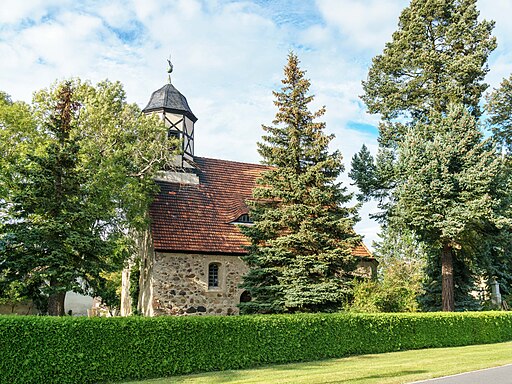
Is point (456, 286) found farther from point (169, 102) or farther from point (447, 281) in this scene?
point (169, 102)

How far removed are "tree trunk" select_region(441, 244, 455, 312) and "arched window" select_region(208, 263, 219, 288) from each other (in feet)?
34.8

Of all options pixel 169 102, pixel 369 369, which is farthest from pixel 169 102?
pixel 369 369

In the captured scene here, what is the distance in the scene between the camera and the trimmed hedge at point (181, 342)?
33.6 feet

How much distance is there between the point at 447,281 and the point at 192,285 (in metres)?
11.8

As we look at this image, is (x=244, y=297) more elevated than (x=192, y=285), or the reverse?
(x=192, y=285)

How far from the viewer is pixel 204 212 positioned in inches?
928

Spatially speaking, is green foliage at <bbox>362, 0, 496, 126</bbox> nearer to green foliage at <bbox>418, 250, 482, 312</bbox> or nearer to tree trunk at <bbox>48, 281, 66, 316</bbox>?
green foliage at <bbox>418, 250, 482, 312</bbox>

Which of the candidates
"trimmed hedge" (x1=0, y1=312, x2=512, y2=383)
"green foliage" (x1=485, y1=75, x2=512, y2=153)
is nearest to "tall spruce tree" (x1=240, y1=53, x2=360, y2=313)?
"trimmed hedge" (x1=0, y1=312, x2=512, y2=383)

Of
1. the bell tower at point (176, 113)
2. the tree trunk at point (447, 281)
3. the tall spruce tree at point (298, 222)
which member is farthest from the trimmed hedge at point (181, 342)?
the bell tower at point (176, 113)

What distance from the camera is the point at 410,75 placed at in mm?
24391

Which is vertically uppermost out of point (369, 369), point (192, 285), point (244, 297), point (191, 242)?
point (191, 242)

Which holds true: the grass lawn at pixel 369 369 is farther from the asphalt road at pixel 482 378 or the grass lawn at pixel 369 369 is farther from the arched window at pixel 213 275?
the arched window at pixel 213 275

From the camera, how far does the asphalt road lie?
9807 millimetres

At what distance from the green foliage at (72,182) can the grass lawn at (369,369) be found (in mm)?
6162
